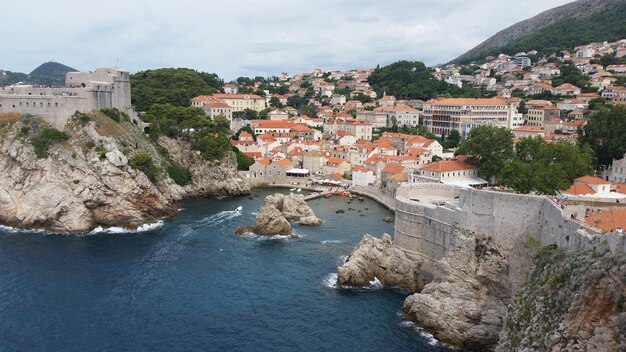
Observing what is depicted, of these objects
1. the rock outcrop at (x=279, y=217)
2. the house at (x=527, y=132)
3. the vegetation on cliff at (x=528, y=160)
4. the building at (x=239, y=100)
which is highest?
the building at (x=239, y=100)

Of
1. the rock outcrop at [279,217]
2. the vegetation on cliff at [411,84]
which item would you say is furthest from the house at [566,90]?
the rock outcrop at [279,217]

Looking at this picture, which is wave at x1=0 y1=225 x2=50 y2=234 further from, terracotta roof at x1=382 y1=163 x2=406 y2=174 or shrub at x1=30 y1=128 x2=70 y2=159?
terracotta roof at x1=382 y1=163 x2=406 y2=174


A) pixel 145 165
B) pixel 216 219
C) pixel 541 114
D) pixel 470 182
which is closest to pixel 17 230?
pixel 145 165

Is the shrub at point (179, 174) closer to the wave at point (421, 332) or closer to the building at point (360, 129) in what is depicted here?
the building at point (360, 129)

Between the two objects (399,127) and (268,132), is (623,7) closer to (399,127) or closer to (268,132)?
(399,127)

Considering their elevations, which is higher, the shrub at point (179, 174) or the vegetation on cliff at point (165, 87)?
the vegetation on cliff at point (165, 87)

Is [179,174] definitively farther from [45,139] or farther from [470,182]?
[470,182]

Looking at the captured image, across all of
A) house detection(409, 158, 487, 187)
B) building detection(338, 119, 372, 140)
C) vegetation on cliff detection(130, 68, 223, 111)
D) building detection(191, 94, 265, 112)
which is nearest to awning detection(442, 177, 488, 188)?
house detection(409, 158, 487, 187)
